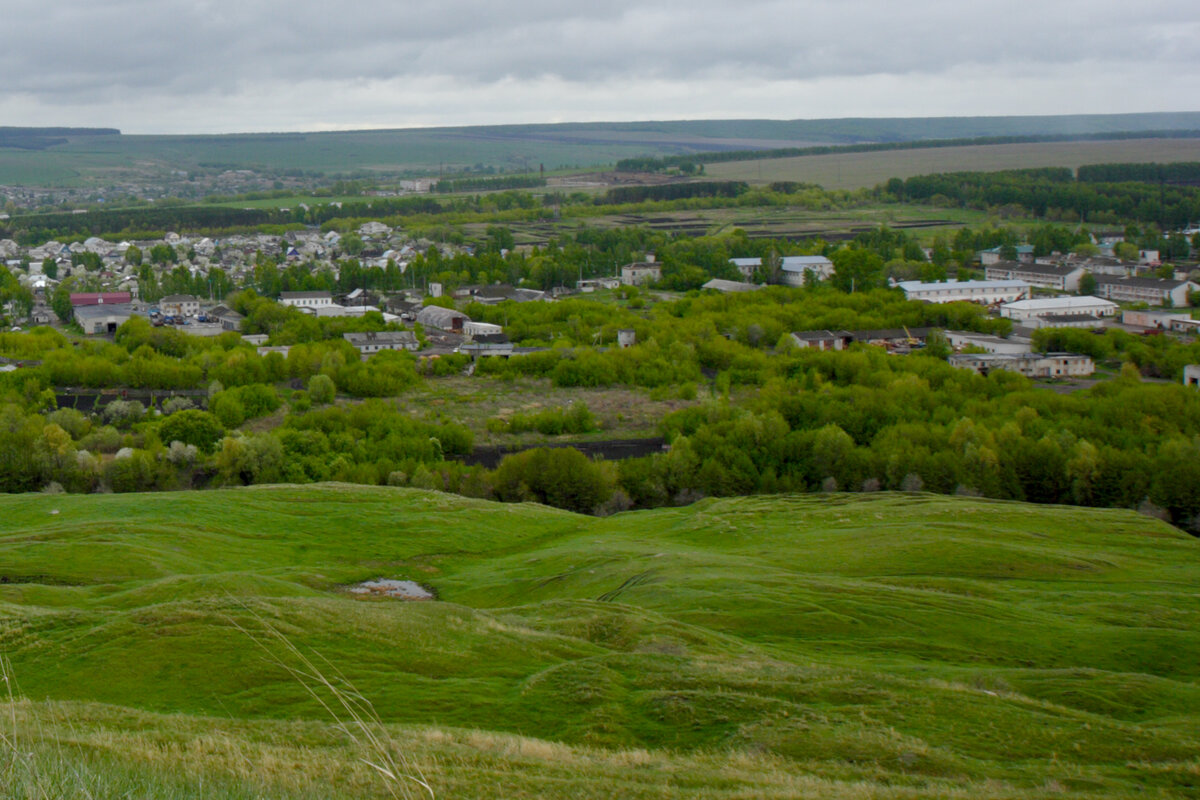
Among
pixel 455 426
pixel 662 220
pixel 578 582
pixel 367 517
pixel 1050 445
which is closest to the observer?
pixel 578 582

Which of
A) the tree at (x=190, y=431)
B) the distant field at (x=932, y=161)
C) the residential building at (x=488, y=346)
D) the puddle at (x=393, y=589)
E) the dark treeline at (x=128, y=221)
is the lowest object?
the puddle at (x=393, y=589)

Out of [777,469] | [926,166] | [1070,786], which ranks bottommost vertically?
[777,469]

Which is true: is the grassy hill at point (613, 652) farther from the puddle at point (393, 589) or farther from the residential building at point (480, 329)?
the residential building at point (480, 329)

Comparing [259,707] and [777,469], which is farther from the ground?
[259,707]

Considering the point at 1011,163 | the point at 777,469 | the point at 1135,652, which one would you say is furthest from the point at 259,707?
the point at 1011,163

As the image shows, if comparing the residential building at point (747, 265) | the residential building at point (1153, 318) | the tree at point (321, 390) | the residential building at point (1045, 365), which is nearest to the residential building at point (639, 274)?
the residential building at point (747, 265)

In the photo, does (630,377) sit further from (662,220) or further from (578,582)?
(662,220)

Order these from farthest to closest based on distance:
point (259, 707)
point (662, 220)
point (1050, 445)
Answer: point (662, 220) → point (1050, 445) → point (259, 707)
